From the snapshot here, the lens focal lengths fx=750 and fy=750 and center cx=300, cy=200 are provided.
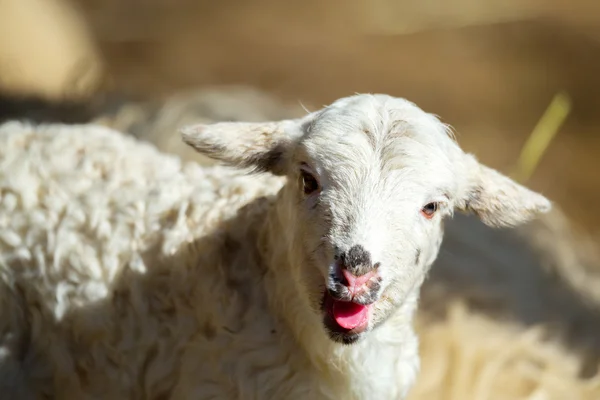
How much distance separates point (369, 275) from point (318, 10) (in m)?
1.89

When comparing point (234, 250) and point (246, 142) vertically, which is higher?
point (246, 142)

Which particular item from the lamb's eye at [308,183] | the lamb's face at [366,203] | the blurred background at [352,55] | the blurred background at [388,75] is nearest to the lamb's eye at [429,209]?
the lamb's face at [366,203]

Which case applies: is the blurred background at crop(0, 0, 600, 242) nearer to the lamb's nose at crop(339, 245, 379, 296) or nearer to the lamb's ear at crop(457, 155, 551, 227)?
the lamb's ear at crop(457, 155, 551, 227)

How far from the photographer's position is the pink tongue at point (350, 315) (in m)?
1.02

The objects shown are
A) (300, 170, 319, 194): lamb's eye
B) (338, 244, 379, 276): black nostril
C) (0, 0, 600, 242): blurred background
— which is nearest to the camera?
(338, 244, 379, 276): black nostril

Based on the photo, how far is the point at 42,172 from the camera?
141 cm

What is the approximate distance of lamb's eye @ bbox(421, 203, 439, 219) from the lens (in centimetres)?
108

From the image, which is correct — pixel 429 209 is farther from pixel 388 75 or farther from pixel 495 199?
pixel 388 75

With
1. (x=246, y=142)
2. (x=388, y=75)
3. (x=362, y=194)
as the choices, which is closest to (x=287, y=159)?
(x=246, y=142)

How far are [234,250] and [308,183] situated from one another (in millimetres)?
281

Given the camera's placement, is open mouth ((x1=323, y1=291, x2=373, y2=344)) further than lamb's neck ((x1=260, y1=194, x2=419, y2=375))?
No

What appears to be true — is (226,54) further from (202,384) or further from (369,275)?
(369,275)

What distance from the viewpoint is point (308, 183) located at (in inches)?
42.4

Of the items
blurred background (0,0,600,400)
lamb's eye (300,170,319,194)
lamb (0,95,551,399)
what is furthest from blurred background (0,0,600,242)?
lamb's eye (300,170,319,194)
